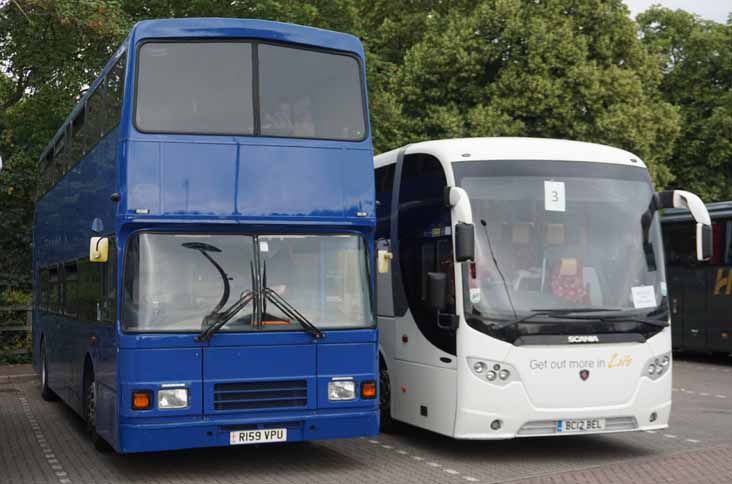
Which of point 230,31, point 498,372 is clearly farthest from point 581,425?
point 230,31

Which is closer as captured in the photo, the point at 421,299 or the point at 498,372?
the point at 498,372

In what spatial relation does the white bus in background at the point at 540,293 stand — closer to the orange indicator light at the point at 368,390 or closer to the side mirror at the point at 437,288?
the side mirror at the point at 437,288

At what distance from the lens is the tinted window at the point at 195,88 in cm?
1055

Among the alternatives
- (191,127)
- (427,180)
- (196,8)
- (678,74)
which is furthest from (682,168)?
(191,127)

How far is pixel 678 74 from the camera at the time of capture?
43.5 metres

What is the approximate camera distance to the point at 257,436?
1038cm

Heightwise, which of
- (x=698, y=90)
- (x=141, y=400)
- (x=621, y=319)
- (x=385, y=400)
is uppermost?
(x=698, y=90)

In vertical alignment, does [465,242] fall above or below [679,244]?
below

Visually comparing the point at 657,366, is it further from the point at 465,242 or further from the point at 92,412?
the point at 92,412

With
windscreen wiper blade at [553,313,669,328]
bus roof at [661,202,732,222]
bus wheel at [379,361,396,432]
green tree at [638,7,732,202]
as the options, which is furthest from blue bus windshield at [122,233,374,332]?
green tree at [638,7,732,202]

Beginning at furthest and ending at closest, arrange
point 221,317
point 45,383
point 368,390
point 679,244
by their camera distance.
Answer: point 679,244, point 45,383, point 368,390, point 221,317

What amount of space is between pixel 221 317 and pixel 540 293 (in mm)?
3224

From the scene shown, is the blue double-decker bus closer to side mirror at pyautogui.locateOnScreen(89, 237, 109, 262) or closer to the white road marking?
side mirror at pyautogui.locateOnScreen(89, 237, 109, 262)

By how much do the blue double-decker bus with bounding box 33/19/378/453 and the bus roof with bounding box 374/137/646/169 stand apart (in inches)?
45.4
